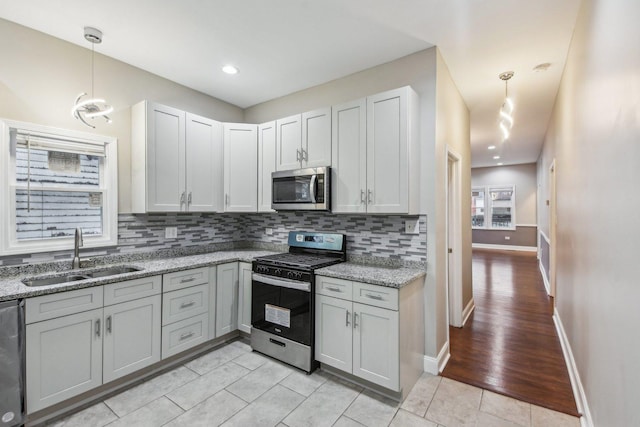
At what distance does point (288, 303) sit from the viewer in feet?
8.64

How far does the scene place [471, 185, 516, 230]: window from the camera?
9648 mm

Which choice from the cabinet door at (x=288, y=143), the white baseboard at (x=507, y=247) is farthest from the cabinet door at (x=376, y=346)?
the white baseboard at (x=507, y=247)

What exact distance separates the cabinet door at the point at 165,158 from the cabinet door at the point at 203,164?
0.27 feet

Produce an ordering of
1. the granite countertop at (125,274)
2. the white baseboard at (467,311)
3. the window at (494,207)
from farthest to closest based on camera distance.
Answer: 1. the window at (494,207)
2. the white baseboard at (467,311)
3. the granite countertop at (125,274)

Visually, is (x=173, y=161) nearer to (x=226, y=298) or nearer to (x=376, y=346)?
(x=226, y=298)

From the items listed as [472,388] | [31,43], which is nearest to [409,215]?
[472,388]

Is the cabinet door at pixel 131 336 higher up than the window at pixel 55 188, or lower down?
lower down

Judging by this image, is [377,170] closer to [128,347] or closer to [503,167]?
[128,347]

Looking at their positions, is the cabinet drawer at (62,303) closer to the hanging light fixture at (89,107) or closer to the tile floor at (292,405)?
the tile floor at (292,405)

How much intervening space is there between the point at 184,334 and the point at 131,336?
0.47m

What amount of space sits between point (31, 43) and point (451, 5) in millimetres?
3184

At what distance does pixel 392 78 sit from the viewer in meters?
2.79

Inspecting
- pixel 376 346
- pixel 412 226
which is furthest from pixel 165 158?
pixel 376 346

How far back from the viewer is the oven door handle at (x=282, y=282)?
2.52m
